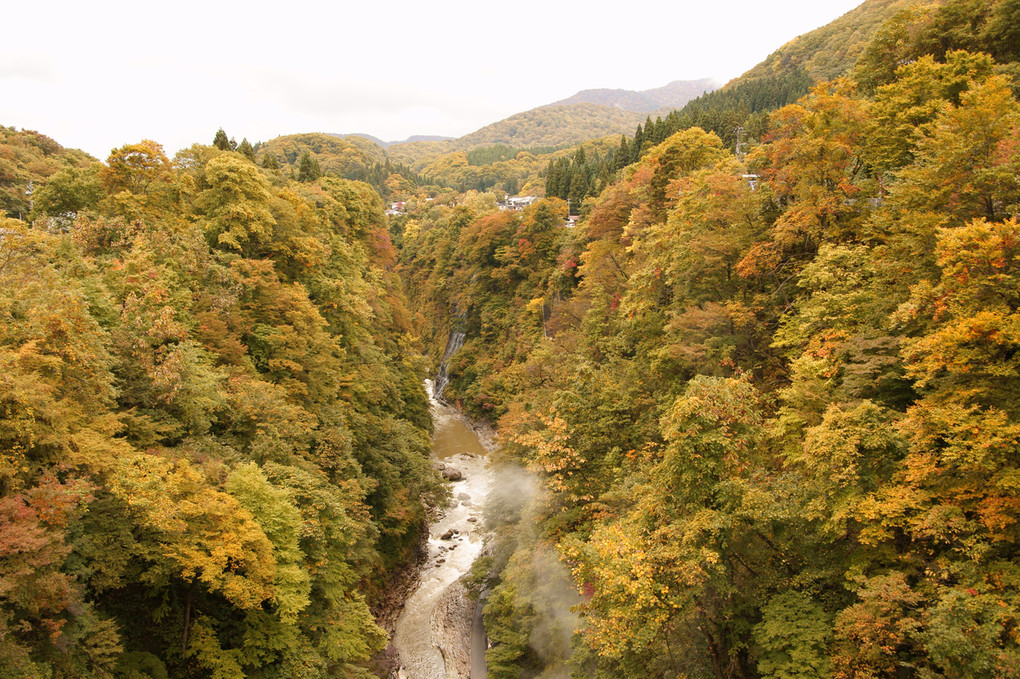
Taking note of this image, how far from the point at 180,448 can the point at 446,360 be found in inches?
1672

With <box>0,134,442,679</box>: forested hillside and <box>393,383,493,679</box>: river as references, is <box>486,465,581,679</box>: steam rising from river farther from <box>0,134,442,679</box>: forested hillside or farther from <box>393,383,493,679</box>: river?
<box>0,134,442,679</box>: forested hillside

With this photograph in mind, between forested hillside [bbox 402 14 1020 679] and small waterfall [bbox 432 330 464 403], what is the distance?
31975 mm

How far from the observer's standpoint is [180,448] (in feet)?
47.6

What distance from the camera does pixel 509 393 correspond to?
37.4m

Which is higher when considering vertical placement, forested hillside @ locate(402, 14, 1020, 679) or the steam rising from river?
Answer: forested hillside @ locate(402, 14, 1020, 679)

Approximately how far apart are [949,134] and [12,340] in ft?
73.7

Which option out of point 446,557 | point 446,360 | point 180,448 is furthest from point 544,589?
point 446,360

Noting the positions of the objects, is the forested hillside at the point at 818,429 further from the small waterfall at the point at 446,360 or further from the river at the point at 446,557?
the small waterfall at the point at 446,360

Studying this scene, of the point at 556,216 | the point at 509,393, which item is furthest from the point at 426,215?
the point at 509,393

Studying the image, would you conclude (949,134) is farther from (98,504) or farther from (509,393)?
(509,393)

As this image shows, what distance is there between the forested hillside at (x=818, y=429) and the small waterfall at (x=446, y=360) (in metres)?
32.0

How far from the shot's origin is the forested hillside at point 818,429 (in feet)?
29.1

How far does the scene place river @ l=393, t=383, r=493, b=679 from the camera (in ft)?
70.1

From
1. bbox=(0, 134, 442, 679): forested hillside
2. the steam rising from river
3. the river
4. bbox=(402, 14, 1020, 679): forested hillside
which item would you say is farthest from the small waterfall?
the steam rising from river
